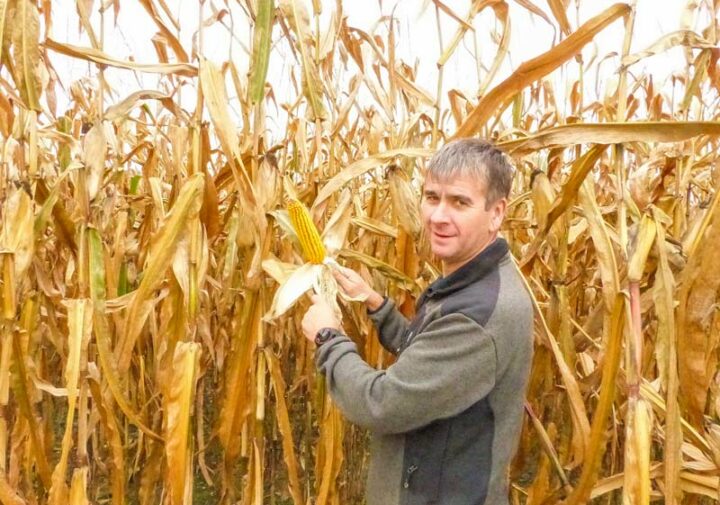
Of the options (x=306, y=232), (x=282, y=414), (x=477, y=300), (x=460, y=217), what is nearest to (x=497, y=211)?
(x=460, y=217)

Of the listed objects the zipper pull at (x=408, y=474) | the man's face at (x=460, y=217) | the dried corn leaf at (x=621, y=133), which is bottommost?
the zipper pull at (x=408, y=474)

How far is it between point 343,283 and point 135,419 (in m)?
0.61

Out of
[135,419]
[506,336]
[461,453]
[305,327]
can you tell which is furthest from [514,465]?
[135,419]

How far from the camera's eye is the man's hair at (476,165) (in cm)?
145

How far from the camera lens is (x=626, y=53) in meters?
1.32

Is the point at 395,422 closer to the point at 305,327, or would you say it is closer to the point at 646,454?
the point at 305,327

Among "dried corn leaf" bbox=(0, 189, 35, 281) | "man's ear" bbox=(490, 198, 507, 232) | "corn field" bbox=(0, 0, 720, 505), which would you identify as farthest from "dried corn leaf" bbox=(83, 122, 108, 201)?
"man's ear" bbox=(490, 198, 507, 232)

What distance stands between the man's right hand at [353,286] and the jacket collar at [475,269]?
0.74 ft

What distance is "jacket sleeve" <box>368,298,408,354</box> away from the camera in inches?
72.5

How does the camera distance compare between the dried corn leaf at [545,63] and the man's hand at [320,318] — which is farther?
the man's hand at [320,318]

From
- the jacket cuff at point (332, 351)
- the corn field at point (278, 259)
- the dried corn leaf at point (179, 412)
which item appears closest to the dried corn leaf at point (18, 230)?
the corn field at point (278, 259)

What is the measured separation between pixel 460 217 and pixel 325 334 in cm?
42

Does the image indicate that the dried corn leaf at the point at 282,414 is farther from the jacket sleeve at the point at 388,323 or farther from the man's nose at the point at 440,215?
the man's nose at the point at 440,215

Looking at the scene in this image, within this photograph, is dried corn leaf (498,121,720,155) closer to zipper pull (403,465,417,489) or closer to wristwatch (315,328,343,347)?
wristwatch (315,328,343,347)
